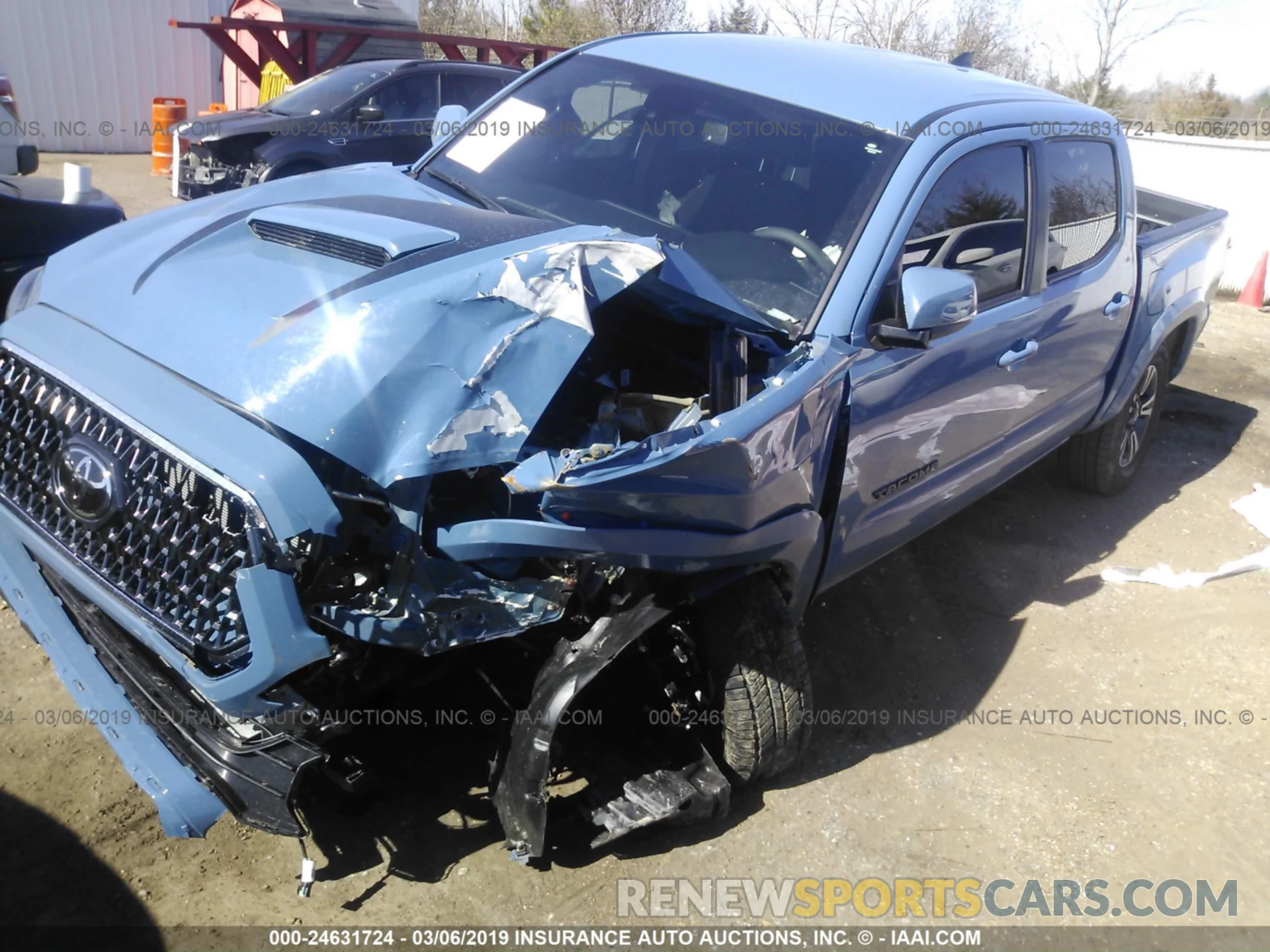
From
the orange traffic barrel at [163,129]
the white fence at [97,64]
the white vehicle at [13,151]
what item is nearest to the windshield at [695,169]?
the white vehicle at [13,151]

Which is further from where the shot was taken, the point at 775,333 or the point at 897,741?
the point at 897,741

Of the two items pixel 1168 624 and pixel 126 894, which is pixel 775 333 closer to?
pixel 126 894

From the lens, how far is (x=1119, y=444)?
514 cm

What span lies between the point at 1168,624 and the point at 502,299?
135 inches

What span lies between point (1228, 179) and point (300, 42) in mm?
11824

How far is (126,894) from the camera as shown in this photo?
2426 millimetres

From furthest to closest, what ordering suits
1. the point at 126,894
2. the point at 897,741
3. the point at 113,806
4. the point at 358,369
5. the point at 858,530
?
the point at 897,741 < the point at 858,530 < the point at 113,806 < the point at 126,894 < the point at 358,369

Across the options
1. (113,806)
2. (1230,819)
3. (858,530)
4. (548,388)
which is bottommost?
(1230,819)

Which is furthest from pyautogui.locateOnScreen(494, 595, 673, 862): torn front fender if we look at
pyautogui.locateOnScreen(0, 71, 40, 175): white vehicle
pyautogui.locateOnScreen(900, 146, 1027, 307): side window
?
pyautogui.locateOnScreen(0, 71, 40, 175): white vehicle

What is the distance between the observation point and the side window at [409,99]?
9.39 meters

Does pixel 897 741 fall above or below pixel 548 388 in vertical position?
below

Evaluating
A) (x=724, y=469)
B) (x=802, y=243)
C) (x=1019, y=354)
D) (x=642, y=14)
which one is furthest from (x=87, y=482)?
(x=642, y=14)

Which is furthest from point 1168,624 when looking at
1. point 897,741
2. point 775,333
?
point 775,333

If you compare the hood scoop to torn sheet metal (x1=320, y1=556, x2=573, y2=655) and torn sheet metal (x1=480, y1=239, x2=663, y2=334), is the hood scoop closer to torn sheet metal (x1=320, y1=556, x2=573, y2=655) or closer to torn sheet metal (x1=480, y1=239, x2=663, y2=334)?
torn sheet metal (x1=480, y1=239, x2=663, y2=334)
